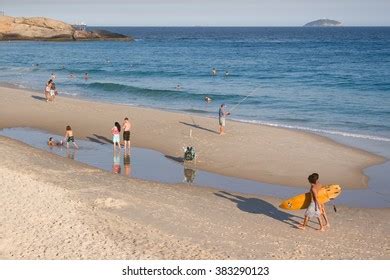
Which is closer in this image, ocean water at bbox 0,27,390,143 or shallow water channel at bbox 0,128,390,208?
shallow water channel at bbox 0,128,390,208

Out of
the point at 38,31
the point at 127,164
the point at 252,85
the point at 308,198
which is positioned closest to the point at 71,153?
the point at 127,164

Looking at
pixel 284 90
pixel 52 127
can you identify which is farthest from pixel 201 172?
pixel 284 90

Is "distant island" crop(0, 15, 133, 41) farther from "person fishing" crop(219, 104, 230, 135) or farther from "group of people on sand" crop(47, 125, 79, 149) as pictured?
"person fishing" crop(219, 104, 230, 135)

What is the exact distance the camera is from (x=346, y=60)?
69688mm

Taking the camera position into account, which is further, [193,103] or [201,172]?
[193,103]

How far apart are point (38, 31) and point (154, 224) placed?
120 m

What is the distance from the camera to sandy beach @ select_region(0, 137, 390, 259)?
11062 mm

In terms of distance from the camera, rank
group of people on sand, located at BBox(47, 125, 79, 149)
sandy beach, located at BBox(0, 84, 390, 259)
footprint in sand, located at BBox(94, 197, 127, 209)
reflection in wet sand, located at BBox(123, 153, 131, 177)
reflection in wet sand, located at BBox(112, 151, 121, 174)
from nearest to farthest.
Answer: sandy beach, located at BBox(0, 84, 390, 259) → footprint in sand, located at BBox(94, 197, 127, 209) → reflection in wet sand, located at BBox(123, 153, 131, 177) → reflection in wet sand, located at BBox(112, 151, 121, 174) → group of people on sand, located at BBox(47, 125, 79, 149)

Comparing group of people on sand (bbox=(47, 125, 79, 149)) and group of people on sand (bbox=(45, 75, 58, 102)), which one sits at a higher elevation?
group of people on sand (bbox=(45, 75, 58, 102))

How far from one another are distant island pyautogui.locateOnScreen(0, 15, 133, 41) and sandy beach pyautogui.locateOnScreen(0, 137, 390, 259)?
4496 inches

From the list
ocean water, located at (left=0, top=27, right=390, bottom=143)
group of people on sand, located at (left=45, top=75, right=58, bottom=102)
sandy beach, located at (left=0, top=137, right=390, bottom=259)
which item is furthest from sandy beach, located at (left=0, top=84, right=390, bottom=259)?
group of people on sand, located at (left=45, top=75, right=58, bottom=102)

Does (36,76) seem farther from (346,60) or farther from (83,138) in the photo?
(346,60)

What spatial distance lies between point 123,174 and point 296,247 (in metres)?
7.87

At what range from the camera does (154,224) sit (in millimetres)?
12797
